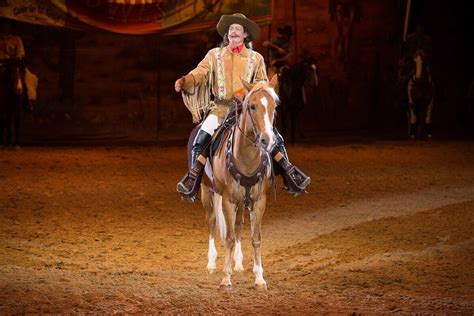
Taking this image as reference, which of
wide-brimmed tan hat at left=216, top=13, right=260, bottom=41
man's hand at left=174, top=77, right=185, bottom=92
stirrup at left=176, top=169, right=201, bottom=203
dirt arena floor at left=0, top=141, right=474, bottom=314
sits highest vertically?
wide-brimmed tan hat at left=216, top=13, right=260, bottom=41

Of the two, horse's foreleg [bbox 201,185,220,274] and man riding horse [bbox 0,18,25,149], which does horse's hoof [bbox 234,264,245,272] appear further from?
man riding horse [bbox 0,18,25,149]

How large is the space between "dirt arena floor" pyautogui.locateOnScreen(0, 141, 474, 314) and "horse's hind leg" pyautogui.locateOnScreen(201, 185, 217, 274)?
0.29m

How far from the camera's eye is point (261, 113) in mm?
6766

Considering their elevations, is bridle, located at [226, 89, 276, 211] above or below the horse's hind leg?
above

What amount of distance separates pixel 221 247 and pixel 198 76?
7.30ft

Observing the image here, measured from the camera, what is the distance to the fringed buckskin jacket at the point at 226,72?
310 inches

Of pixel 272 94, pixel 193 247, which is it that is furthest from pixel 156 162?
pixel 272 94

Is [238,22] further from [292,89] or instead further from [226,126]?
[292,89]

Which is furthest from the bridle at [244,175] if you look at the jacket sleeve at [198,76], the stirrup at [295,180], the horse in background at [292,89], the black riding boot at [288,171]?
the horse in background at [292,89]

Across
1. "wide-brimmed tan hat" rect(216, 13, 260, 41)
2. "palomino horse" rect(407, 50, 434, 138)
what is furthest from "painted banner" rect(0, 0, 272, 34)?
"wide-brimmed tan hat" rect(216, 13, 260, 41)

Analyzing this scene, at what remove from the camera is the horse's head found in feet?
21.8

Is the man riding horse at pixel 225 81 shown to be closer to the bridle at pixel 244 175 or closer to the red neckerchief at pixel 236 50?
the red neckerchief at pixel 236 50

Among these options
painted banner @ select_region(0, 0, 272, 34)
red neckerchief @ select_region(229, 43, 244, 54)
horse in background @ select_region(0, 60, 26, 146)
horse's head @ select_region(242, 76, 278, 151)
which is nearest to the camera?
horse's head @ select_region(242, 76, 278, 151)

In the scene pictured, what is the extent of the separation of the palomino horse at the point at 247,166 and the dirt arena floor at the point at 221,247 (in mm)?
409
